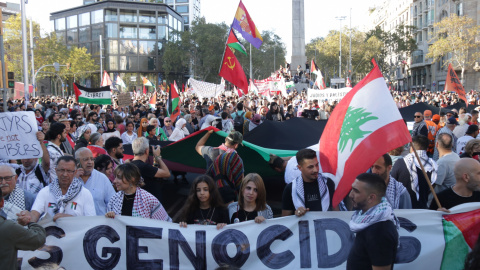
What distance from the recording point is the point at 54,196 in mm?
4363

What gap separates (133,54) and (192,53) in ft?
30.1

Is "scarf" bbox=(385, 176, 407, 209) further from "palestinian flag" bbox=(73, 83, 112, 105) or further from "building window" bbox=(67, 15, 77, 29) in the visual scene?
"building window" bbox=(67, 15, 77, 29)

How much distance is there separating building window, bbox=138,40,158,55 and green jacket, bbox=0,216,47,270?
73.7 meters

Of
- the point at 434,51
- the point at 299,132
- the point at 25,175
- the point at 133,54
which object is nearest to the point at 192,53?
the point at 133,54

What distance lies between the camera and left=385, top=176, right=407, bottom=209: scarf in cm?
454

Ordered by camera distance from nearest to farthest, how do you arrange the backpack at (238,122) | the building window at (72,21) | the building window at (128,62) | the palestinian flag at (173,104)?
1. the backpack at (238,122)
2. the palestinian flag at (173,104)
3. the building window at (128,62)
4. the building window at (72,21)

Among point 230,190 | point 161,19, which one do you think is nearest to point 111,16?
point 161,19

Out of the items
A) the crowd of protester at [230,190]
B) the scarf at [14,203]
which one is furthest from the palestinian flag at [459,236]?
the scarf at [14,203]

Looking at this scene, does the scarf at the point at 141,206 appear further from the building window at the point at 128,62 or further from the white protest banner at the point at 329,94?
the building window at the point at 128,62

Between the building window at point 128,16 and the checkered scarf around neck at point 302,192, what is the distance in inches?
2846

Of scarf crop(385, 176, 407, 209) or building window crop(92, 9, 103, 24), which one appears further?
building window crop(92, 9, 103, 24)

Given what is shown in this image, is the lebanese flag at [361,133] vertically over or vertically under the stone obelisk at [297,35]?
under

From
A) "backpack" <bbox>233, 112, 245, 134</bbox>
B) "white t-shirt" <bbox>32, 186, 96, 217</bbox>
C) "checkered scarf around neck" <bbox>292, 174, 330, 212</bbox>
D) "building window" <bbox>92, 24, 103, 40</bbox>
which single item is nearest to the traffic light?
"backpack" <bbox>233, 112, 245, 134</bbox>

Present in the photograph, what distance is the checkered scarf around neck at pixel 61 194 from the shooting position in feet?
14.2
